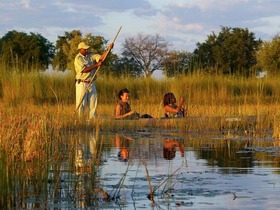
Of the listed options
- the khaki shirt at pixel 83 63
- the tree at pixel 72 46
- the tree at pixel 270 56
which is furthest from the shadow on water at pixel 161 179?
the tree at pixel 72 46

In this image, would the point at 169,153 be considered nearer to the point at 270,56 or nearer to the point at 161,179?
the point at 161,179

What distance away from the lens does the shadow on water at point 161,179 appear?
7.02 m

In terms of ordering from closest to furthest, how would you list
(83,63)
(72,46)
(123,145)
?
(123,145) < (83,63) < (72,46)

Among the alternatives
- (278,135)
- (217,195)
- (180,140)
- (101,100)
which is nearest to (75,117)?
(180,140)

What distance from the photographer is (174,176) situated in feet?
28.9

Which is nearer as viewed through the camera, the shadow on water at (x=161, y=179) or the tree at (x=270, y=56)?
the shadow on water at (x=161, y=179)

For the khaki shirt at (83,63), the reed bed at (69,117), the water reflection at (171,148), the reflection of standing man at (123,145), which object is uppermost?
the khaki shirt at (83,63)

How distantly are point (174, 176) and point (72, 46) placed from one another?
63.3 meters

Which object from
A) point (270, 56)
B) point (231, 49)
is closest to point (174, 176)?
point (270, 56)

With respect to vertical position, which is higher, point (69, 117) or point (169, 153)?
point (69, 117)

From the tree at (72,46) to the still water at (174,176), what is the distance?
5483 centimetres

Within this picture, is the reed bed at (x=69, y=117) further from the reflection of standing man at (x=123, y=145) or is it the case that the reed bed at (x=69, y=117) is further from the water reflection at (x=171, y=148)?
the water reflection at (x=171, y=148)

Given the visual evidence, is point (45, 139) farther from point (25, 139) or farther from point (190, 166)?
point (190, 166)

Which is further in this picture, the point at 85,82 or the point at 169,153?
the point at 85,82
